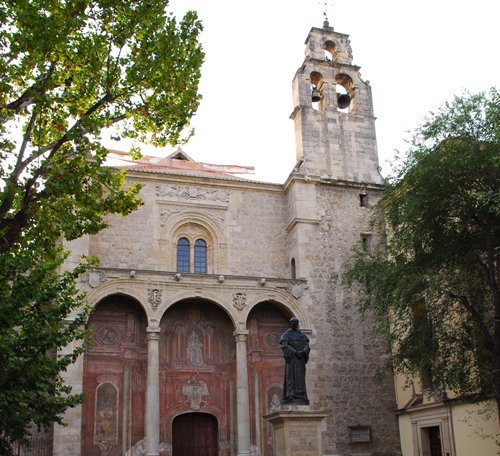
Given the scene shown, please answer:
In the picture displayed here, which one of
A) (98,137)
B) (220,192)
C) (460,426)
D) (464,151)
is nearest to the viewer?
(98,137)

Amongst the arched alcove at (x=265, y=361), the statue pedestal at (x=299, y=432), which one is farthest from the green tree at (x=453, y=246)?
the arched alcove at (x=265, y=361)

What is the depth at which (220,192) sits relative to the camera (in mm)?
24328

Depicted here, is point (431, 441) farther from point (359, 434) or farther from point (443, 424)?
point (359, 434)

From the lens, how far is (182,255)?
77.3 ft

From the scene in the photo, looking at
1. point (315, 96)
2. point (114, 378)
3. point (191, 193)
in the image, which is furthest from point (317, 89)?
point (114, 378)

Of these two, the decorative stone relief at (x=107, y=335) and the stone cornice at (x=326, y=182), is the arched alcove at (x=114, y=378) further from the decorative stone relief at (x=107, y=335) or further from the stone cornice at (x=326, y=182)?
the stone cornice at (x=326, y=182)

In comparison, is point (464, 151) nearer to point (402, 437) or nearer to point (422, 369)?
Result: point (422, 369)

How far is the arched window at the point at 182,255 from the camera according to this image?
23391mm

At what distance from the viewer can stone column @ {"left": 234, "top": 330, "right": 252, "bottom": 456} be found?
1952 cm

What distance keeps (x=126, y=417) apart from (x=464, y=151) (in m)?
12.9

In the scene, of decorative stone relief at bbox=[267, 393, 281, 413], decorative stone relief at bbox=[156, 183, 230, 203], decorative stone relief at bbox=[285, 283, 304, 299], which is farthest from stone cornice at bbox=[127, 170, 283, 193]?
decorative stone relief at bbox=[267, 393, 281, 413]

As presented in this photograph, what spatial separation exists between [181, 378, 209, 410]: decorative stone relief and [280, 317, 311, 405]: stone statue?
8.22m

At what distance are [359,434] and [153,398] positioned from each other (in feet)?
23.0

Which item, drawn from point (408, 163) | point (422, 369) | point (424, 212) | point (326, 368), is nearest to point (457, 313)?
point (422, 369)
